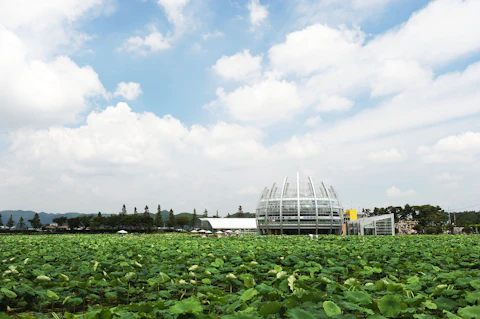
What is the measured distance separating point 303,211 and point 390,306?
45.1 m

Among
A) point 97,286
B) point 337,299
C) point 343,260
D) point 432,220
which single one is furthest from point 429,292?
point 432,220

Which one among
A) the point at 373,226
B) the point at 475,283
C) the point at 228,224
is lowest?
the point at 228,224

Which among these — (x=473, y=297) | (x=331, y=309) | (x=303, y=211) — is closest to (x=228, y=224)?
(x=303, y=211)

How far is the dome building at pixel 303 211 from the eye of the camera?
162ft

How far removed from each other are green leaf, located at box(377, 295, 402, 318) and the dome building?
147 feet

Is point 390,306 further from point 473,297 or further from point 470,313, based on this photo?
point 473,297

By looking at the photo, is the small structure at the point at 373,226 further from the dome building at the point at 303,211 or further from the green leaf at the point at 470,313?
the green leaf at the point at 470,313

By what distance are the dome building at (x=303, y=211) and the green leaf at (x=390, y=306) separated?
44.7 meters

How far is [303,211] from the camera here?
4953 cm

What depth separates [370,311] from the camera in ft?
17.1

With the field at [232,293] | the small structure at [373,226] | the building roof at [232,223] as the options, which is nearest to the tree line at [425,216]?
the small structure at [373,226]

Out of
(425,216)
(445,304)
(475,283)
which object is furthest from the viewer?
(425,216)

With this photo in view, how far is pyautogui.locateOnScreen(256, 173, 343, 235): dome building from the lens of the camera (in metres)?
49.3

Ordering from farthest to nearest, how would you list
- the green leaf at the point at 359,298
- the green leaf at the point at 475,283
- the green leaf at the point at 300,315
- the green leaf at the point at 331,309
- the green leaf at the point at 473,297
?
the green leaf at the point at 475,283, the green leaf at the point at 473,297, the green leaf at the point at 359,298, the green leaf at the point at 331,309, the green leaf at the point at 300,315
